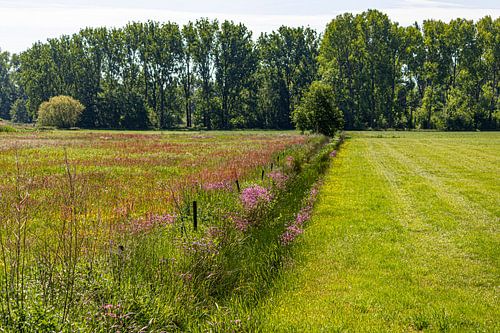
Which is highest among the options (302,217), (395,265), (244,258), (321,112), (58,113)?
(58,113)

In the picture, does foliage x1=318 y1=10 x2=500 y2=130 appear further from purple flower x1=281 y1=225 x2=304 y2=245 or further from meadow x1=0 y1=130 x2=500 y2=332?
purple flower x1=281 y1=225 x2=304 y2=245

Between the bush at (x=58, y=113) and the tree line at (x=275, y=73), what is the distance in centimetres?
771

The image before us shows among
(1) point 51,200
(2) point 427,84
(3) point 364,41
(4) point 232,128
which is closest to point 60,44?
(4) point 232,128

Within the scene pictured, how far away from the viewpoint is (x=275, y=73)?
9606cm

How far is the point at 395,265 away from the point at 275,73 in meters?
89.7

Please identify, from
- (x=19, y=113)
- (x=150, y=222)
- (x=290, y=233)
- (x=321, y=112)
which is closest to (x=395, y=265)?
(x=290, y=233)

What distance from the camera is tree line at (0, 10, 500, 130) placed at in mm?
86812

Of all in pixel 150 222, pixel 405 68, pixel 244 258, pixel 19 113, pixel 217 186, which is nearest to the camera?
pixel 244 258

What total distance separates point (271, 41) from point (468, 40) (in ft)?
132

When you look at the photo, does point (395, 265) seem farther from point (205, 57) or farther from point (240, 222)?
point (205, 57)

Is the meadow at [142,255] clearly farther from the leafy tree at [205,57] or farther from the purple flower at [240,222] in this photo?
the leafy tree at [205,57]

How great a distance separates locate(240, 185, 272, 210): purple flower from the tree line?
246 feet

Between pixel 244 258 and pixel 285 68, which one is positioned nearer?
pixel 244 258

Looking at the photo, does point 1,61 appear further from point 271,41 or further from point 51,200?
point 51,200
